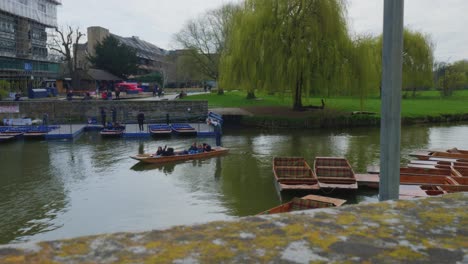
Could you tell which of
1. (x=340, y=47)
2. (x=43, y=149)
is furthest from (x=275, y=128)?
(x=43, y=149)

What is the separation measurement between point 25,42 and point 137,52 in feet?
101

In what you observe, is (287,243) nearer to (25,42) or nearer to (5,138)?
(5,138)

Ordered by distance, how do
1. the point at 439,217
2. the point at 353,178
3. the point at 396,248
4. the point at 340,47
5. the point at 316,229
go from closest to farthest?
1. the point at 396,248
2. the point at 316,229
3. the point at 439,217
4. the point at 353,178
5. the point at 340,47

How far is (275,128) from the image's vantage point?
35.9m

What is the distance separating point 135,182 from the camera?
17.9 meters

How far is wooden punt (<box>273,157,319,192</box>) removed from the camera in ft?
49.4

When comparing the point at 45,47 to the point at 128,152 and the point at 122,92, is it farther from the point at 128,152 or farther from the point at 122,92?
the point at 128,152

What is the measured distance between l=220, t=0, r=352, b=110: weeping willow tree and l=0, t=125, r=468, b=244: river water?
203 inches

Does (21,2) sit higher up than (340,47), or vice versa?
(21,2)

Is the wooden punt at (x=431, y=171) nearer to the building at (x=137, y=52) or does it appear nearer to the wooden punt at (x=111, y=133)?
the wooden punt at (x=111, y=133)

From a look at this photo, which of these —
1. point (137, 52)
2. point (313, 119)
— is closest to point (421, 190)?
point (313, 119)

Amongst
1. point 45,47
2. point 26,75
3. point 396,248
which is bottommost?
point 396,248

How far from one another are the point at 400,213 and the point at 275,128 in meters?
33.1

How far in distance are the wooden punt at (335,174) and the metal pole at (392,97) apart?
34.4 feet
